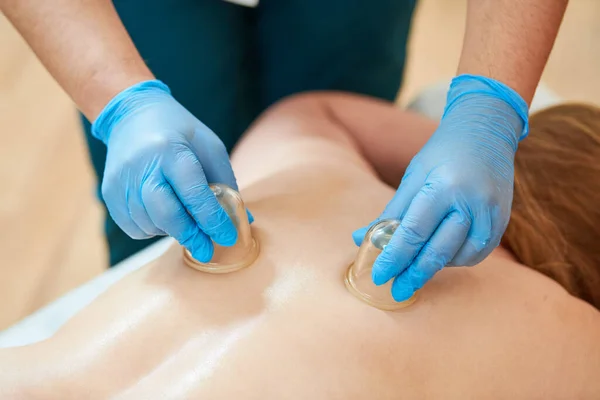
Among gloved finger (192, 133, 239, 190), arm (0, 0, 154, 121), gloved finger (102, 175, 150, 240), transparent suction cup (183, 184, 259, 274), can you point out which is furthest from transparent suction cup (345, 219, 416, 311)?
arm (0, 0, 154, 121)

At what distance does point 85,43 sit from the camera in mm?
913

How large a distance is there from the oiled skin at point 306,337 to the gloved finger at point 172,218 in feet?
0.13

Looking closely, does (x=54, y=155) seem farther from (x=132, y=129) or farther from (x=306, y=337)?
(x=306, y=337)

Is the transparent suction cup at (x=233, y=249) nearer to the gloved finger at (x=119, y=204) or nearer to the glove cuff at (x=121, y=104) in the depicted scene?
the gloved finger at (x=119, y=204)

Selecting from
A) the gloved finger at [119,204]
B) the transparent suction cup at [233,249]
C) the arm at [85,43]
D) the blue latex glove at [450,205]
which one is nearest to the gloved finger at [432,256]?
the blue latex glove at [450,205]

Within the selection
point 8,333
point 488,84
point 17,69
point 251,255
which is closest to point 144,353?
point 251,255

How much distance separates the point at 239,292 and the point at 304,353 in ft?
0.45

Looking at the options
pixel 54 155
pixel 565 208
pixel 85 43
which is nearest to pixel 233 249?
pixel 85 43

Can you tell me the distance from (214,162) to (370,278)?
329 millimetres

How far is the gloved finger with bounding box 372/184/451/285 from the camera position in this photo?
2.54 feet

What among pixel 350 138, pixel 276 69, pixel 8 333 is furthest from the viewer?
pixel 276 69

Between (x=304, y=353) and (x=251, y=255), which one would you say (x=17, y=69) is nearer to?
(x=251, y=255)

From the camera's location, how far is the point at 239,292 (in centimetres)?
76

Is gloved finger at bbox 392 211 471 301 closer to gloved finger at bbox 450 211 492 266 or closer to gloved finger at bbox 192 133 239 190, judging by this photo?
gloved finger at bbox 450 211 492 266
